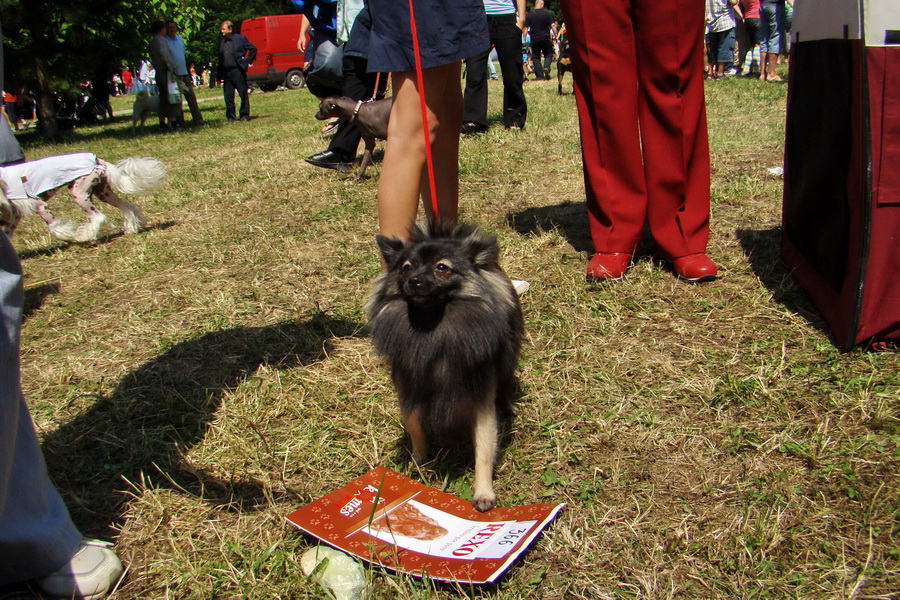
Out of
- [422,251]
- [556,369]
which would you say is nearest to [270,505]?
[422,251]

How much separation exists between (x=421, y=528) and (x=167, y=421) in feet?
4.67

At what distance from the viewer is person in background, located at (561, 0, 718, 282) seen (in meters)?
3.20

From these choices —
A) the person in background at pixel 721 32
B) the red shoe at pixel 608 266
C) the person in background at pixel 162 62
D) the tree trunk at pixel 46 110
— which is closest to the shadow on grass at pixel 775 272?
the red shoe at pixel 608 266

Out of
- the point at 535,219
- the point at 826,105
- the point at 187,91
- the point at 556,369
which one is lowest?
the point at 556,369

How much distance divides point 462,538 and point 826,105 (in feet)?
8.03

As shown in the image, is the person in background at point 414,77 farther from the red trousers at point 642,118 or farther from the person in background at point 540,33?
the person in background at point 540,33

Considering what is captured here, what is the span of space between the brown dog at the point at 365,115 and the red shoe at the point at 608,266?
3259 mm

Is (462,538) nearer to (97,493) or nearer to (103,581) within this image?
(103,581)

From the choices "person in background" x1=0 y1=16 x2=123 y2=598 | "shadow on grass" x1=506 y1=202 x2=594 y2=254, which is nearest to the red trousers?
"shadow on grass" x1=506 y1=202 x2=594 y2=254

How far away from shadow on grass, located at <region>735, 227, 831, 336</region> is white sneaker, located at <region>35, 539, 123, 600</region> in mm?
2906

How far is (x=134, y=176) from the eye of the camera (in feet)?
20.0

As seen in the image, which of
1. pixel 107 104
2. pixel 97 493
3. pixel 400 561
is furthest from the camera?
pixel 107 104

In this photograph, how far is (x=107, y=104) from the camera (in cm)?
1972

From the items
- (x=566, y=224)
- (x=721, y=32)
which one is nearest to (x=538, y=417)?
(x=566, y=224)
